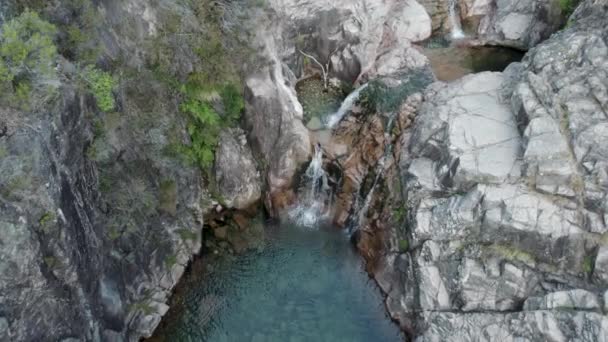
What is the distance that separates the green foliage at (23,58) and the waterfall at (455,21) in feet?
67.0

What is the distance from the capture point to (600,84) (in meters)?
14.7

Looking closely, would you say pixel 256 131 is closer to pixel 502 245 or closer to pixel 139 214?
pixel 139 214


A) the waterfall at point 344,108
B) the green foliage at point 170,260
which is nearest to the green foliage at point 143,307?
the green foliage at point 170,260

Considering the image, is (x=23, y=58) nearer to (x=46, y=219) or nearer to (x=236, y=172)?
(x=46, y=219)

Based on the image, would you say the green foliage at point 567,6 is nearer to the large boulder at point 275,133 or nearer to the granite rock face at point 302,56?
the granite rock face at point 302,56

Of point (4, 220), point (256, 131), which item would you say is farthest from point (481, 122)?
point (4, 220)

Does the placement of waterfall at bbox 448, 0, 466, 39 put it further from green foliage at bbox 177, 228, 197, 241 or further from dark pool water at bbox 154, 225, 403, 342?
green foliage at bbox 177, 228, 197, 241

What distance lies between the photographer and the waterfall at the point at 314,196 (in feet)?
65.1

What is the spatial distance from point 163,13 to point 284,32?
787 cm

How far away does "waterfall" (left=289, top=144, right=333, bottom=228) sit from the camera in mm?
19828

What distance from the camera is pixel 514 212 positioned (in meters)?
14.0

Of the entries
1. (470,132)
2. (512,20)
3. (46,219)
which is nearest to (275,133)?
(470,132)

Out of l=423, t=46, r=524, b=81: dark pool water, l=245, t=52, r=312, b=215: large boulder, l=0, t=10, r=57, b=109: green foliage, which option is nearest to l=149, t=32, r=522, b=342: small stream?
l=245, t=52, r=312, b=215: large boulder

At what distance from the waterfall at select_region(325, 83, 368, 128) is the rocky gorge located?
143 millimetres
